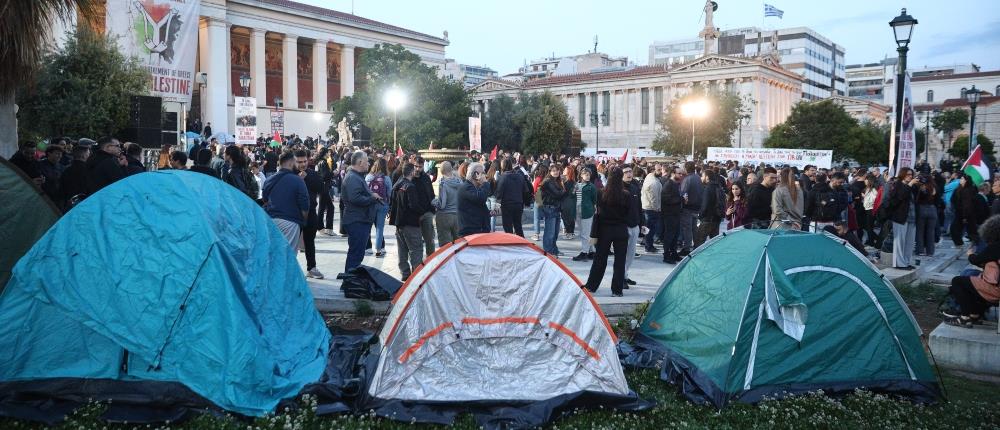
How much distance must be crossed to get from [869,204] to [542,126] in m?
35.9

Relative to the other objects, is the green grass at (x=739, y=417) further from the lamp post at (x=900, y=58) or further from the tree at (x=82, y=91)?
the tree at (x=82, y=91)

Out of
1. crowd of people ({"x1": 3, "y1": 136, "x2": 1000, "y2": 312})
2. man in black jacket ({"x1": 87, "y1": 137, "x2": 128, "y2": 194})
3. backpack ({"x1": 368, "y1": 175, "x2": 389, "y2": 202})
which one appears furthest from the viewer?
backpack ({"x1": 368, "y1": 175, "x2": 389, "y2": 202})

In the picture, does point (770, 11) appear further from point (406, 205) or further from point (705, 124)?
point (406, 205)

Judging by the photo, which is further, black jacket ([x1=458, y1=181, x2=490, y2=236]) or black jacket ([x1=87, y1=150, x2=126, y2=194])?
black jacket ([x1=458, y1=181, x2=490, y2=236])

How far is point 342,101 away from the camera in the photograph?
153 ft

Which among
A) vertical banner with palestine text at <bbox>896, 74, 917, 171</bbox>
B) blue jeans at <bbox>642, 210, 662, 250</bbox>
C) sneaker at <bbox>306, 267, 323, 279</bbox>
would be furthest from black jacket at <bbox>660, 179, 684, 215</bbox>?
sneaker at <bbox>306, 267, 323, 279</bbox>

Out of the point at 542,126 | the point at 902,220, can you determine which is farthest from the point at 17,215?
the point at 542,126

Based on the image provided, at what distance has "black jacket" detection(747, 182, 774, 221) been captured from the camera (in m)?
11.0

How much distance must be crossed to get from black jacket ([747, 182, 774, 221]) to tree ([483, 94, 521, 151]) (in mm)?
41141

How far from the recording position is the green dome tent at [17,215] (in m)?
6.00

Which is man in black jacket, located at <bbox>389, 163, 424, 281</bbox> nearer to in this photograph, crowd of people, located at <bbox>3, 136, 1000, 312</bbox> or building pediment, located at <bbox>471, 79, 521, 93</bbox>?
crowd of people, located at <bbox>3, 136, 1000, 312</bbox>

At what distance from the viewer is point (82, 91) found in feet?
68.4

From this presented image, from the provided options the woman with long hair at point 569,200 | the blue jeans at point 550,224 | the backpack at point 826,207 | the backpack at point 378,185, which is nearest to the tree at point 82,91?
the backpack at point 378,185

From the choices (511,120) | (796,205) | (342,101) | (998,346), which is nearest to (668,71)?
(511,120)
